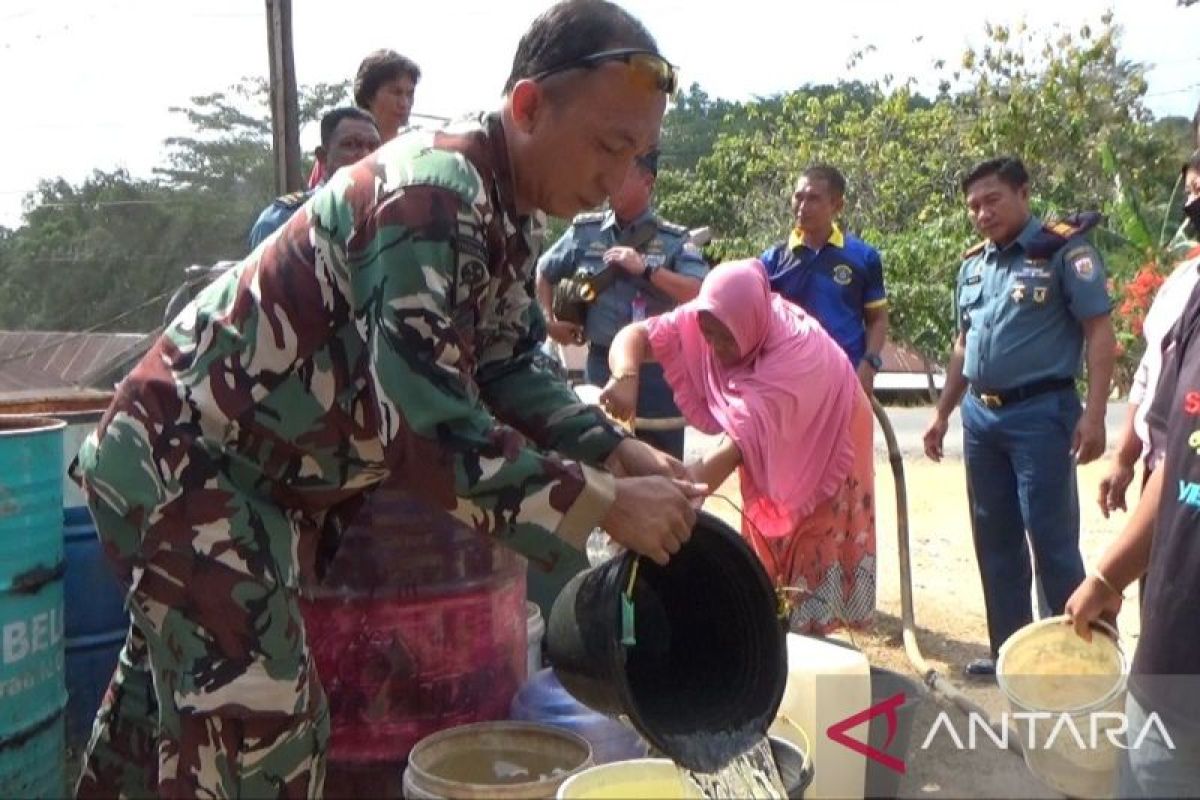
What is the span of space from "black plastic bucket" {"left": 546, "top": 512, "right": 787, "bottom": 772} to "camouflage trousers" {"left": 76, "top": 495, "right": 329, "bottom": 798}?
1.50 ft

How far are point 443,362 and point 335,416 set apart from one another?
1.03 feet

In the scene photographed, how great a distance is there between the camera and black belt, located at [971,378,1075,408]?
467 cm

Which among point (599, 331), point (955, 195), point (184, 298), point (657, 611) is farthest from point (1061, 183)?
point (657, 611)

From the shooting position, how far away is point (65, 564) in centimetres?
296

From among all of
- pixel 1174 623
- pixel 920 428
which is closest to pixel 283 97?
pixel 1174 623

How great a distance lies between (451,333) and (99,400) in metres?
2.03

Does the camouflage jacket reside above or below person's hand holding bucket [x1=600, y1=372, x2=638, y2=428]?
above

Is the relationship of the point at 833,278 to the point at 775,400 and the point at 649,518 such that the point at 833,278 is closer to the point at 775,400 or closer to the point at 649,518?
the point at 775,400

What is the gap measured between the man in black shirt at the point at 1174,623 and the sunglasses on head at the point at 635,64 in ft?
3.33

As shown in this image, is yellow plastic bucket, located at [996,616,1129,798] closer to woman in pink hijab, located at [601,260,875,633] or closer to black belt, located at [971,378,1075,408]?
woman in pink hijab, located at [601,260,875,633]

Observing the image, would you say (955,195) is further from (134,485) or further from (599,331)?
(134,485)

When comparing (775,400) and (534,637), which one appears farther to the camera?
(775,400)

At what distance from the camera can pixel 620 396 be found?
395cm

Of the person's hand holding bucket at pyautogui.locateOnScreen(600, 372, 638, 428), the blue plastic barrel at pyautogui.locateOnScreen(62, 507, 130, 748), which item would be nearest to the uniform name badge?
the person's hand holding bucket at pyautogui.locateOnScreen(600, 372, 638, 428)
